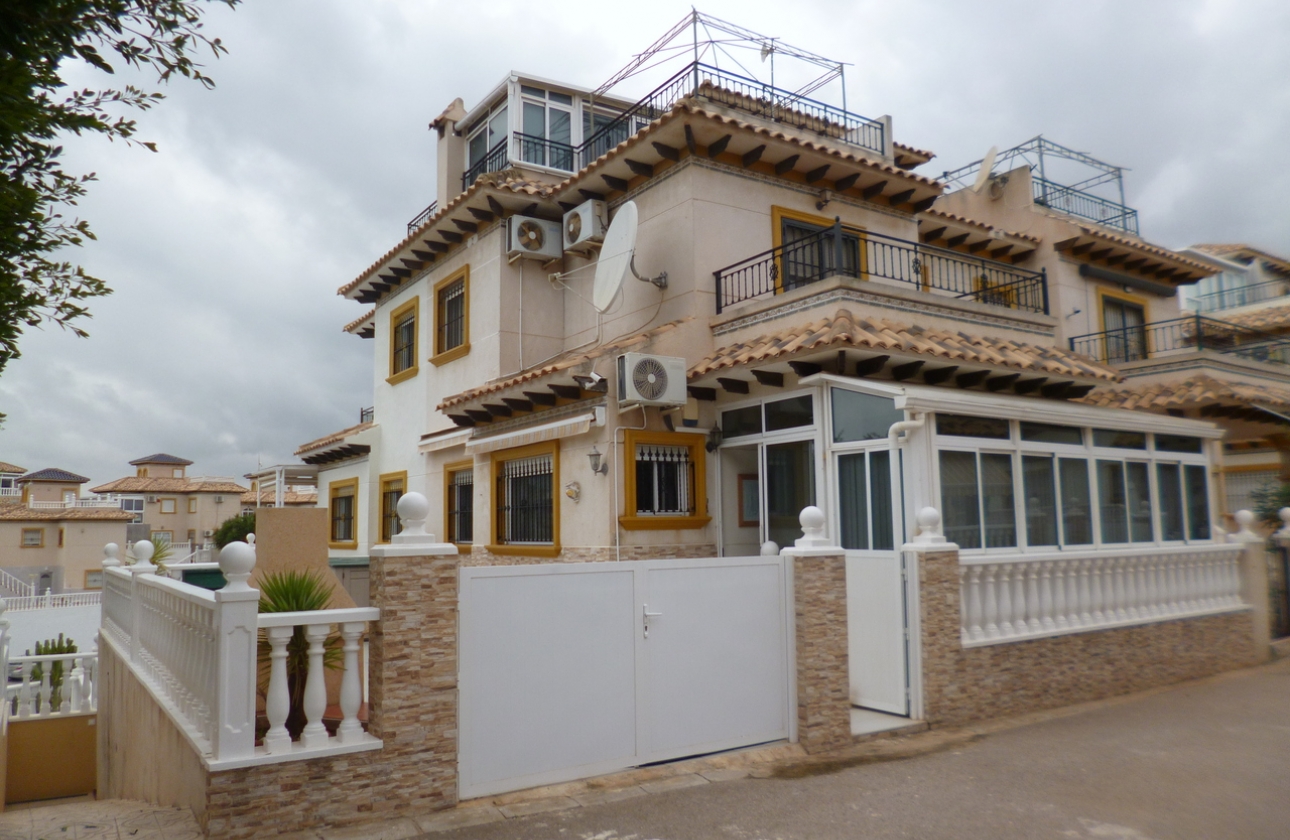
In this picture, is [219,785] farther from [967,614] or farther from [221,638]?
[967,614]

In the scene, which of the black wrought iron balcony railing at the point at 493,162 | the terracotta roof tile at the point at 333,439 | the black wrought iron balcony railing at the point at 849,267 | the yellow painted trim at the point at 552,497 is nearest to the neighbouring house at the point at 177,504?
the terracotta roof tile at the point at 333,439

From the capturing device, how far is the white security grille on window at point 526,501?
12.4m

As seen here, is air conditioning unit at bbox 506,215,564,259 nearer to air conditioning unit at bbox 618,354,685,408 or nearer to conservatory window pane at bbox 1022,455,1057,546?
air conditioning unit at bbox 618,354,685,408

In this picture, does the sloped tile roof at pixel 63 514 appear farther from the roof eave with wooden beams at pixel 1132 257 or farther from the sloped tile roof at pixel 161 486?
the roof eave with wooden beams at pixel 1132 257

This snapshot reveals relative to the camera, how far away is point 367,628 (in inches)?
222

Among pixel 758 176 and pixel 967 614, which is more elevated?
pixel 758 176

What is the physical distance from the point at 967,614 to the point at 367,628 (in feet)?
19.0

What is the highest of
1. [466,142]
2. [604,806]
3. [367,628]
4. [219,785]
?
[466,142]

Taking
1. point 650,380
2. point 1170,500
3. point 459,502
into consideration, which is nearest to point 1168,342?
point 1170,500

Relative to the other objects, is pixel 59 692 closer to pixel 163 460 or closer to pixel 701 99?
pixel 701 99

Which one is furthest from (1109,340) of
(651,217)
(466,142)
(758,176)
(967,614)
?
(466,142)

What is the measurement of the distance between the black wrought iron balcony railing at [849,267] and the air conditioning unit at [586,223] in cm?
251

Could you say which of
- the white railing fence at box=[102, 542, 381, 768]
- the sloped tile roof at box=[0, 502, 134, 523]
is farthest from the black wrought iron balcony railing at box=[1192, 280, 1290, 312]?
the sloped tile roof at box=[0, 502, 134, 523]

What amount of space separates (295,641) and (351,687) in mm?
Result: 599
